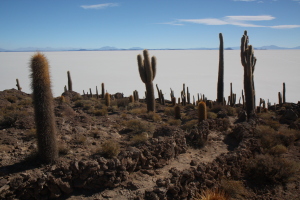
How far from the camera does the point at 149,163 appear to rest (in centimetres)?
879

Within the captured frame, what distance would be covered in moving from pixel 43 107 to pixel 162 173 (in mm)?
4297

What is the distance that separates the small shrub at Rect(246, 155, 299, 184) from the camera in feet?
28.0

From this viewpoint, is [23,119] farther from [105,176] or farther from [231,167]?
[231,167]

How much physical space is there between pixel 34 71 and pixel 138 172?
14.8 feet

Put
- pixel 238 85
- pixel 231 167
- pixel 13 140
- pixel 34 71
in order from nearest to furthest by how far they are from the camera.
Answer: pixel 34 71 < pixel 231 167 < pixel 13 140 < pixel 238 85

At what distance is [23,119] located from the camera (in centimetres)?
1243

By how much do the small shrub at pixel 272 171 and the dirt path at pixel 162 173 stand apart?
1714mm

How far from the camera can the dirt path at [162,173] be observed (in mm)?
7176

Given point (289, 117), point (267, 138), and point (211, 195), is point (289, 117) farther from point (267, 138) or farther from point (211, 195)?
point (211, 195)

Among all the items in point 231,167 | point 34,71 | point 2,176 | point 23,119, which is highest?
point 34,71

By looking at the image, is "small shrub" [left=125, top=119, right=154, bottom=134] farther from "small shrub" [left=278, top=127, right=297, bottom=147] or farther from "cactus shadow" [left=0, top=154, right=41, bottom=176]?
"small shrub" [left=278, top=127, right=297, bottom=147]

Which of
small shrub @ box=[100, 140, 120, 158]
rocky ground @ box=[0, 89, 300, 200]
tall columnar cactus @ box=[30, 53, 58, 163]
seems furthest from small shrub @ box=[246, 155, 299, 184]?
tall columnar cactus @ box=[30, 53, 58, 163]

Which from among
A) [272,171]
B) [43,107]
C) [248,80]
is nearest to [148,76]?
[248,80]

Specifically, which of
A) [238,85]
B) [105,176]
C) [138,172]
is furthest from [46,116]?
[238,85]
